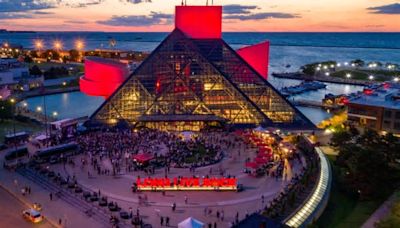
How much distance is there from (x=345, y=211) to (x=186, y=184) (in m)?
12.2

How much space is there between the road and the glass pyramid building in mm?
20442

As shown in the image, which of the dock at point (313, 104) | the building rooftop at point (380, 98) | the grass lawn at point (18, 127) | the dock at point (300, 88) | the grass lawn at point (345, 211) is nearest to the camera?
the grass lawn at point (345, 211)

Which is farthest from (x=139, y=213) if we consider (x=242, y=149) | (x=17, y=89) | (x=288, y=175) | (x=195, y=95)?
(x=17, y=89)

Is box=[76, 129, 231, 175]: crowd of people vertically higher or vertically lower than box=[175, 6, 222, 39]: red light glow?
lower

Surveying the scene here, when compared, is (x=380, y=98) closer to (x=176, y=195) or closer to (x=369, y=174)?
(x=369, y=174)

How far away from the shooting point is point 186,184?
3216 cm

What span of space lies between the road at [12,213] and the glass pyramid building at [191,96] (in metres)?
20.4

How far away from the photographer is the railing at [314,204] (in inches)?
997

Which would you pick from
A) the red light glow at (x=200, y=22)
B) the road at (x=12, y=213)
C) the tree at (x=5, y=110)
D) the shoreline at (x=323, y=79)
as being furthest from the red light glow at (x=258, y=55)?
the shoreline at (x=323, y=79)

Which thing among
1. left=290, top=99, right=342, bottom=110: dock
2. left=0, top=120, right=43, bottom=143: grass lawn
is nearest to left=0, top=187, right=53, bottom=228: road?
left=0, top=120, right=43, bottom=143: grass lawn

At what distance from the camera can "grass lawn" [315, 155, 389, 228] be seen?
91.6 ft

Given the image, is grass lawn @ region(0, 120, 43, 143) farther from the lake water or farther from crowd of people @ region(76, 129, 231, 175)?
crowd of people @ region(76, 129, 231, 175)

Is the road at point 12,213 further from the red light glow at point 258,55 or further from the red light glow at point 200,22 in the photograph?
the red light glow at point 258,55

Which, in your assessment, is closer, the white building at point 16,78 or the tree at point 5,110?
the tree at point 5,110
